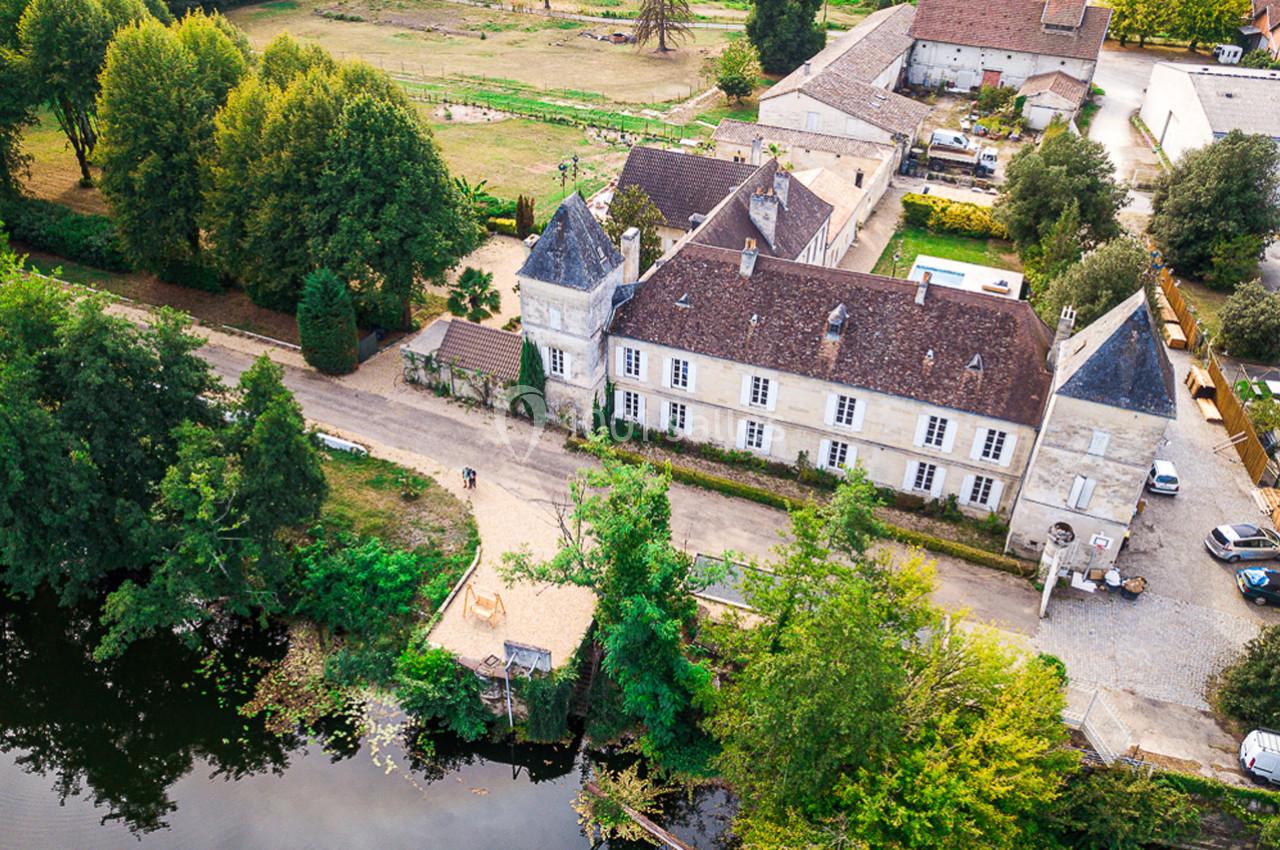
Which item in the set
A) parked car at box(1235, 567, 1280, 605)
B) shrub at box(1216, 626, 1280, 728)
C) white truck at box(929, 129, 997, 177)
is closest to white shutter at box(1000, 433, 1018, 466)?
parked car at box(1235, 567, 1280, 605)

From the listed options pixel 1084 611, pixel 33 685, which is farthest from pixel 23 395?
pixel 1084 611

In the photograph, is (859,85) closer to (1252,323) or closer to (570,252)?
(1252,323)

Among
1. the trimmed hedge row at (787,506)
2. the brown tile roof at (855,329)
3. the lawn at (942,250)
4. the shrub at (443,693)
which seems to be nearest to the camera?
the shrub at (443,693)

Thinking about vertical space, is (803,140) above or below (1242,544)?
above

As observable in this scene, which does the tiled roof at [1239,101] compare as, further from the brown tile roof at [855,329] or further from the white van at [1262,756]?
the white van at [1262,756]

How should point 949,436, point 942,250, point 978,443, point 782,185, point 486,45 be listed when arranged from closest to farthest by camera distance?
1. point 978,443
2. point 949,436
3. point 782,185
4. point 942,250
5. point 486,45

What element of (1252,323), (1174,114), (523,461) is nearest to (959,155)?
(1174,114)

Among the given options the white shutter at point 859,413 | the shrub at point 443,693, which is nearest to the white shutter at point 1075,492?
the white shutter at point 859,413
